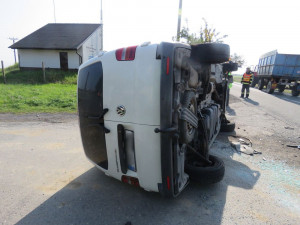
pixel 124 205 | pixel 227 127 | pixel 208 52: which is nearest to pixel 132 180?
pixel 124 205

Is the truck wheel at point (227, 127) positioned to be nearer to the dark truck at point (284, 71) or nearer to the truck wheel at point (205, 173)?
the truck wheel at point (205, 173)

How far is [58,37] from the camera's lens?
20.2 m

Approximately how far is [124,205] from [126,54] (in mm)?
1805

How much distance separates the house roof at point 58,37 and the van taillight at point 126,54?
58.4 feet

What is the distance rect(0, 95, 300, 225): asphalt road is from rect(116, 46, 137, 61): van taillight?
176cm

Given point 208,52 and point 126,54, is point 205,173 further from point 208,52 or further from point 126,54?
point 126,54

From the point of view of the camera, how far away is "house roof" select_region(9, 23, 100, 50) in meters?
18.6

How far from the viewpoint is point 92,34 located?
2078cm

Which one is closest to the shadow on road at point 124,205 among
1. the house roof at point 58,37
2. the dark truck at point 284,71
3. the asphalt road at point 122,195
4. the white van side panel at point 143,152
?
the asphalt road at point 122,195

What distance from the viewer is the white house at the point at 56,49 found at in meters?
18.5

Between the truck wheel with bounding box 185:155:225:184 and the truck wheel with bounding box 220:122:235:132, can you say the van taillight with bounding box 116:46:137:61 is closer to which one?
the truck wheel with bounding box 185:155:225:184

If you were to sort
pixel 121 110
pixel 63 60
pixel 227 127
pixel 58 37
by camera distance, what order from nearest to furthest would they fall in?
pixel 121 110
pixel 227 127
pixel 63 60
pixel 58 37

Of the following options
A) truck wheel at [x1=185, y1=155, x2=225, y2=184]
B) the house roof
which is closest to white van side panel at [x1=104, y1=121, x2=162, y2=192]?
truck wheel at [x1=185, y1=155, x2=225, y2=184]

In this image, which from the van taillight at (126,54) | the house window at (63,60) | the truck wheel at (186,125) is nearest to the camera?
the van taillight at (126,54)
